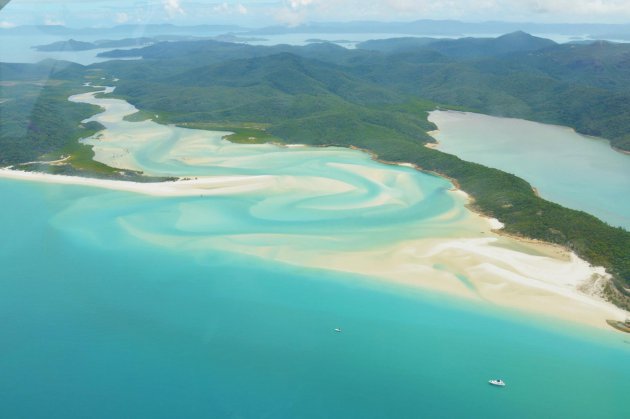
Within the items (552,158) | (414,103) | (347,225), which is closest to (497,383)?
(347,225)

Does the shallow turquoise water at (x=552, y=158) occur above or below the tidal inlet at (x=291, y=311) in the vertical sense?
above

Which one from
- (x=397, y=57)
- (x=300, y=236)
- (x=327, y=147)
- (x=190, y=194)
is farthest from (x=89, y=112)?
(x=397, y=57)

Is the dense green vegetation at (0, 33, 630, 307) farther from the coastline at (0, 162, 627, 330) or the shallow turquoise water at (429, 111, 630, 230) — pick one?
the shallow turquoise water at (429, 111, 630, 230)

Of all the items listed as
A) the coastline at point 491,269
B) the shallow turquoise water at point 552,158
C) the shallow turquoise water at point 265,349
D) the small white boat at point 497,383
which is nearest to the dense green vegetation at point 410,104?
the coastline at point 491,269

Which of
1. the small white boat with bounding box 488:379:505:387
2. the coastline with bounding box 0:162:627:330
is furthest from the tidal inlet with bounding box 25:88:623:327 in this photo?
the small white boat with bounding box 488:379:505:387

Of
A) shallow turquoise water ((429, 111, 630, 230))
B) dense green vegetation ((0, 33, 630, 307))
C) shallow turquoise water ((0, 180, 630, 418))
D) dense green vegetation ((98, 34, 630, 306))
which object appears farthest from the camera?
shallow turquoise water ((429, 111, 630, 230))

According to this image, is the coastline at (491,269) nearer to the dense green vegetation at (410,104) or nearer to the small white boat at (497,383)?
the dense green vegetation at (410,104)

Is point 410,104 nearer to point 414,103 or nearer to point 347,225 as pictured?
point 414,103
